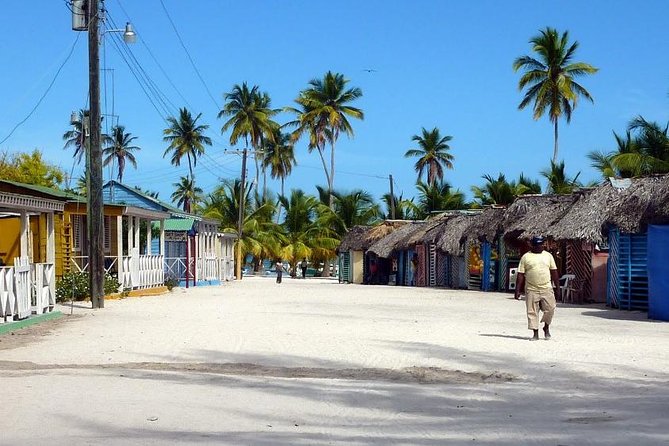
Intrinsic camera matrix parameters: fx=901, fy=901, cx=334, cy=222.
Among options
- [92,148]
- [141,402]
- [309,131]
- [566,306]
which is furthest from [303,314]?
[309,131]

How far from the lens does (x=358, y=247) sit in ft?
176

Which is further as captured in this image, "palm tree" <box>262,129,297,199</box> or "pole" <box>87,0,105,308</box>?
"palm tree" <box>262,129,297,199</box>

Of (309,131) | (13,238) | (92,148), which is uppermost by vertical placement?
(309,131)

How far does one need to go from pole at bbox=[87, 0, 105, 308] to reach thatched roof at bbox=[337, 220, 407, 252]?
2992cm

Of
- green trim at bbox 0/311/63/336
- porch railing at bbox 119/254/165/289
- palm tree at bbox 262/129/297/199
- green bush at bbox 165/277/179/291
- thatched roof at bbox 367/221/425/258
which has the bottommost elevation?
green bush at bbox 165/277/179/291

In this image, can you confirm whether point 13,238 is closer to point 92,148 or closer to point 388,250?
point 92,148

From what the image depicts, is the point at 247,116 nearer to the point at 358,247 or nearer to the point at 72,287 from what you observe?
the point at 358,247

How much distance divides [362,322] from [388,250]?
29.8 metres

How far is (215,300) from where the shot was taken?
28172 millimetres

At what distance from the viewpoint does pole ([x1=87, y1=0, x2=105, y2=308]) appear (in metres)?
23.0

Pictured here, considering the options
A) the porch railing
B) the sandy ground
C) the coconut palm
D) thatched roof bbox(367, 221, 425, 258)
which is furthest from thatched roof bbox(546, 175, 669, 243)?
the coconut palm

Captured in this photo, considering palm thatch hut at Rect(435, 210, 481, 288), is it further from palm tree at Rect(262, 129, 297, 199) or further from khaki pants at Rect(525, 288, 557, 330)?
palm tree at Rect(262, 129, 297, 199)

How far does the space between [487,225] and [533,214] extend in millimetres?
4598

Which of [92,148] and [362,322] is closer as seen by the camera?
[362,322]
